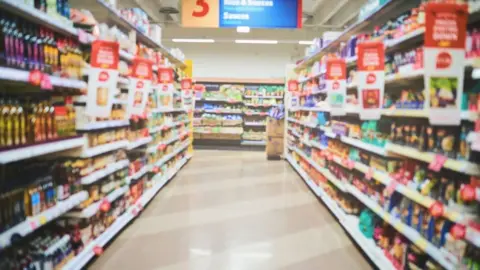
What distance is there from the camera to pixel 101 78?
3.29m

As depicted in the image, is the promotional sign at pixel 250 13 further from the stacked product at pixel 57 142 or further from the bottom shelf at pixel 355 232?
the bottom shelf at pixel 355 232

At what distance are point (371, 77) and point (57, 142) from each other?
2677 millimetres

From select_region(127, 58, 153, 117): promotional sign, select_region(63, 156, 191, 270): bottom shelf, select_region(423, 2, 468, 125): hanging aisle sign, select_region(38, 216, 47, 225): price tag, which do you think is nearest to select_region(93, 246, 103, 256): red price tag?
select_region(63, 156, 191, 270): bottom shelf

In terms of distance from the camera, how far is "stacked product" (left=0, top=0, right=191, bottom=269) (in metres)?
2.45

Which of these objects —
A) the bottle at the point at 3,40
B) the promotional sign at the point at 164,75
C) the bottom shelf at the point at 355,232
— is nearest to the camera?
the bottle at the point at 3,40

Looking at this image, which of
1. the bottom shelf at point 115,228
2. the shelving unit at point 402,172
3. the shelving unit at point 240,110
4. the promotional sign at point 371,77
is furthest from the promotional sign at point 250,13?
the shelving unit at point 240,110

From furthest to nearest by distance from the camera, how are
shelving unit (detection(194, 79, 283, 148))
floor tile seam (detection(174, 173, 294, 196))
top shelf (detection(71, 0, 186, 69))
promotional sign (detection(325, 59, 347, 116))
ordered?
shelving unit (detection(194, 79, 283, 148)) → floor tile seam (detection(174, 173, 294, 196)) → promotional sign (detection(325, 59, 347, 116)) → top shelf (detection(71, 0, 186, 69))

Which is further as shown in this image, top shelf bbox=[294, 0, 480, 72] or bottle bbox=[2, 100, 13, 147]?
top shelf bbox=[294, 0, 480, 72]

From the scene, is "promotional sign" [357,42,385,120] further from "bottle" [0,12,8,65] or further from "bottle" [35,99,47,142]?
"bottle" [0,12,8,65]

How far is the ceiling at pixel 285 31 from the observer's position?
37.3 ft

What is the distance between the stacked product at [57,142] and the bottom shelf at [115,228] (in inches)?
0.6

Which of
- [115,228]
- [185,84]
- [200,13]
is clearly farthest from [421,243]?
[185,84]

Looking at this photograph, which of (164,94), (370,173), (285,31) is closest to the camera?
(370,173)

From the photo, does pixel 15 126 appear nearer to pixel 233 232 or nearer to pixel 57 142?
pixel 57 142
